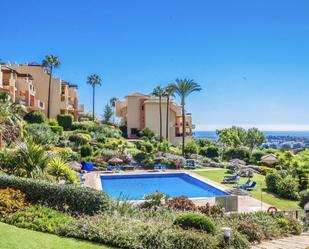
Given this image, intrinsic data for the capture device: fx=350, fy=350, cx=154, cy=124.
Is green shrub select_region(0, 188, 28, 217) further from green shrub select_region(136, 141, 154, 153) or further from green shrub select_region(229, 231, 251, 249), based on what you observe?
green shrub select_region(136, 141, 154, 153)

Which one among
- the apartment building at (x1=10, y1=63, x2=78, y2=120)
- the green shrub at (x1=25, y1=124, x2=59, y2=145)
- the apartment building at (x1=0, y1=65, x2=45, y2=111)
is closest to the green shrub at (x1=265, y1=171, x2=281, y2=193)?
the green shrub at (x1=25, y1=124, x2=59, y2=145)

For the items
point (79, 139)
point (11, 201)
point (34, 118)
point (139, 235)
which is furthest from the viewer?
point (34, 118)

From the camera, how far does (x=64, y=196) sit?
39.4ft

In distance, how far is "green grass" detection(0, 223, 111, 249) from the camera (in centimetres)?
834

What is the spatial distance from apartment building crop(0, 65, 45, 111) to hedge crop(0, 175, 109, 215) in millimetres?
33547

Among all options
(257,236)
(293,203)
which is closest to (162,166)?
(293,203)

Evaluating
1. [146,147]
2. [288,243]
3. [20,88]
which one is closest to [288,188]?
[288,243]

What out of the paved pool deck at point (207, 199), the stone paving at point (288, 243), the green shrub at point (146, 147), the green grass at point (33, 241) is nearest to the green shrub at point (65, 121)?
the green shrub at point (146, 147)

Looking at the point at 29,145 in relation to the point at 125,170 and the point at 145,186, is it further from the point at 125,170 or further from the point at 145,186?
the point at 125,170

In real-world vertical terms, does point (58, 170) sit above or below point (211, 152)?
above

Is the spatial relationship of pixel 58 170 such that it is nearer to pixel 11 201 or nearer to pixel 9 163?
pixel 9 163

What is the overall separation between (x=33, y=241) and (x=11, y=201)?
3.24m

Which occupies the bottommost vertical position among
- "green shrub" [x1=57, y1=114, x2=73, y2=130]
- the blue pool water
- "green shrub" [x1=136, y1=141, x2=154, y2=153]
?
the blue pool water

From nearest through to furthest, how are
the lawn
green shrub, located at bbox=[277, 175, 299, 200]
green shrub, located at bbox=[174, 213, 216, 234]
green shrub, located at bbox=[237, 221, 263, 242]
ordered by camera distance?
green shrub, located at bbox=[174, 213, 216, 234], green shrub, located at bbox=[237, 221, 263, 242], the lawn, green shrub, located at bbox=[277, 175, 299, 200]
